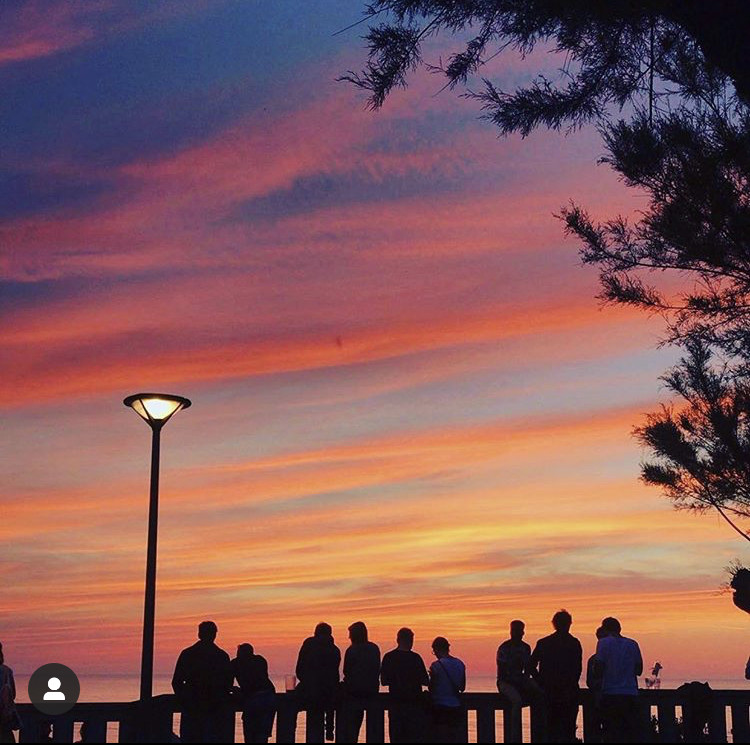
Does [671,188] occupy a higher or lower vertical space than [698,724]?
higher

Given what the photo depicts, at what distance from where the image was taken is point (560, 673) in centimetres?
1248

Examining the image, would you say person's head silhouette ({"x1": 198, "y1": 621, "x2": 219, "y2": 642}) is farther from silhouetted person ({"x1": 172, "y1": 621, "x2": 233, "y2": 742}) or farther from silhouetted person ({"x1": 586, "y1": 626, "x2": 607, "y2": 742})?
silhouetted person ({"x1": 586, "y1": 626, "x2": 607, "y2": 742})

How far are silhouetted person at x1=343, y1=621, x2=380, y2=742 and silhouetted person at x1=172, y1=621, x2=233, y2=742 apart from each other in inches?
49.7

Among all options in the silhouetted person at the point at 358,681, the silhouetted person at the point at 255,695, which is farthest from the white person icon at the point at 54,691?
the silhouetted person at the point at 358,681

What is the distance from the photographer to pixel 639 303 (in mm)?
14891

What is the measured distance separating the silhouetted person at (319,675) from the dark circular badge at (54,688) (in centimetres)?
236

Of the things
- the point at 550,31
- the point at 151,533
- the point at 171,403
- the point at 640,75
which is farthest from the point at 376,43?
the point at 151,533

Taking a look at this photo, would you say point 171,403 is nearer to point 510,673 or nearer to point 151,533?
point 151,533

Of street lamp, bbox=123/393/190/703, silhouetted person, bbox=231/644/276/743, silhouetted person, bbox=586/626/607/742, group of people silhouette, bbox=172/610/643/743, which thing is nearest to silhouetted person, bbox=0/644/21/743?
street lamp, bbox=123/393/190/703

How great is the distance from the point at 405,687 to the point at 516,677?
132 centimetres

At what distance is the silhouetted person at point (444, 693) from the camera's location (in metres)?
12.2

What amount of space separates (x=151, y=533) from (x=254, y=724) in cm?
243

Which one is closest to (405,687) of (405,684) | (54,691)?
(405,684)

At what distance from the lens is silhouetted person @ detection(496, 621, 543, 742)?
12.5m
